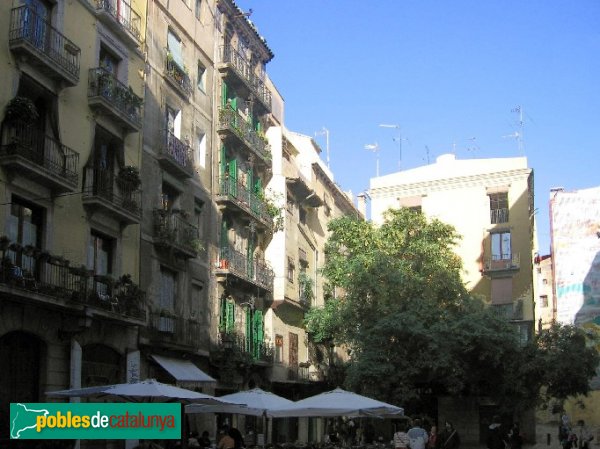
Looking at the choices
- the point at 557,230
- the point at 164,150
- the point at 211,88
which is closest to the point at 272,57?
the point at 211,88

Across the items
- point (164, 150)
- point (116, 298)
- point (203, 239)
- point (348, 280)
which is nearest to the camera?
point (116, 298)

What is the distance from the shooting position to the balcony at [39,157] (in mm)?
20844

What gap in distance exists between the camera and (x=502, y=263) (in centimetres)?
5331

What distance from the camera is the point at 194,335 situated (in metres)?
30.8

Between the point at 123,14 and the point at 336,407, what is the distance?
14.6m

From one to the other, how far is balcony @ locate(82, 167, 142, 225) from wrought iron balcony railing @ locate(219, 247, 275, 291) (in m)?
8.01

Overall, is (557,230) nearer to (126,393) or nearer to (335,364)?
(335,364)

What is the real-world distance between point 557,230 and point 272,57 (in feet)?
112

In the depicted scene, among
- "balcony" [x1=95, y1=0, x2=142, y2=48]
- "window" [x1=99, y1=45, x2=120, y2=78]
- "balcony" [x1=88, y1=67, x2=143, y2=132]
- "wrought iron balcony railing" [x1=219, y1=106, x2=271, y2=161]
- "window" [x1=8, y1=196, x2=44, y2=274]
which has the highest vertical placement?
"balcony" [x1=95, y1=0, x2=142, y2=48]

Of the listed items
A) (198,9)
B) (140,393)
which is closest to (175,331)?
(140,393)

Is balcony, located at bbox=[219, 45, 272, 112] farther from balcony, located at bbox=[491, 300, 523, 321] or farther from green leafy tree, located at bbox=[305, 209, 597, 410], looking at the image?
balcony, located at bbox=[491, 300, 523, 321]

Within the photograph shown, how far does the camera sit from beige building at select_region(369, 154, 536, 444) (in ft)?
170

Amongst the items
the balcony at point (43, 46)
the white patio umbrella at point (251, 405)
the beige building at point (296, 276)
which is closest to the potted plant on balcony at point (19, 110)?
the balcony at point (43, 46)

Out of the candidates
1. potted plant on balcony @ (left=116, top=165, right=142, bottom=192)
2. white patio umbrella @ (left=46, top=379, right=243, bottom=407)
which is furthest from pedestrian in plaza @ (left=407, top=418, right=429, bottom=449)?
potted plant on balcony @ (left=116, top=165, right=142, bottom=192)
